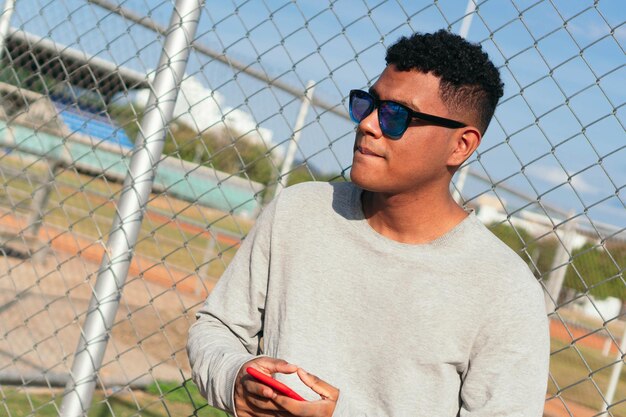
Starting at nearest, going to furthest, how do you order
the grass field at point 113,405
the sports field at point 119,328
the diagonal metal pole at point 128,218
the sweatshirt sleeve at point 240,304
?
the sweatshirt sleeve at point 240,304, the diagonal metal pole at point 128,218, the sports field at point 119,328, the grass field at point 113,405

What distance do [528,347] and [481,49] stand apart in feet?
2.36

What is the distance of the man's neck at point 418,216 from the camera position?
2127mm

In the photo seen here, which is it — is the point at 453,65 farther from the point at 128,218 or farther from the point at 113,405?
the point at 113,405

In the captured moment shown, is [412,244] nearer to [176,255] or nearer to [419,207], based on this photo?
[419,207]

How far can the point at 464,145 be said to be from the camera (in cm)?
214

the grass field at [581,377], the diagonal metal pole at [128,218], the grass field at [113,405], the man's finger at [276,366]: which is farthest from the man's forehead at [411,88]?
the grass field at [581,377]

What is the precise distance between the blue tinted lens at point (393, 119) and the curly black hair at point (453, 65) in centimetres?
10

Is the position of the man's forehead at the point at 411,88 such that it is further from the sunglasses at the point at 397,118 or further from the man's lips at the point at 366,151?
the man's lips at the point at 366,151

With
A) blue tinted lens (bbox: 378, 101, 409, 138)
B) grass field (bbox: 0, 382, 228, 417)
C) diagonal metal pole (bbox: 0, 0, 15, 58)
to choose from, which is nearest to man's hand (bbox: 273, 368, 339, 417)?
blue tinted lens (bbox: 378, 101, 409, 138)

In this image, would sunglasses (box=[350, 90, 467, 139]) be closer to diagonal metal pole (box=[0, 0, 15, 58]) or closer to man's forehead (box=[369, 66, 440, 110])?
man's forehead (box=[369, 66, 440, 110])

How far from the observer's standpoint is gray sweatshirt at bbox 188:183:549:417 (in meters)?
1.95

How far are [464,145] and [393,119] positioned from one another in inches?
7.7

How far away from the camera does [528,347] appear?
6.35 ft

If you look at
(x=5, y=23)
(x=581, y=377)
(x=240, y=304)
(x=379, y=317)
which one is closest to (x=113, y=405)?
(x=5, y=23)
